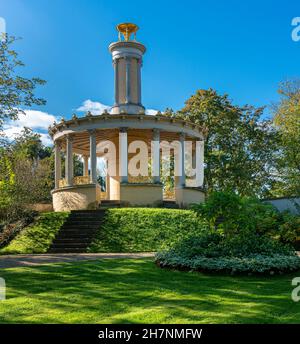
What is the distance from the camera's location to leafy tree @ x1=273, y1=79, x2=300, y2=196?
1126 inches

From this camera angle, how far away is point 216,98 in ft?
116

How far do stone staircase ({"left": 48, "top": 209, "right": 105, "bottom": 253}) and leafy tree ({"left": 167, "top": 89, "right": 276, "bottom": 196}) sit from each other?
15.3 metres

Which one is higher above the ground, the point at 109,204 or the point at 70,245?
the point at 109,204

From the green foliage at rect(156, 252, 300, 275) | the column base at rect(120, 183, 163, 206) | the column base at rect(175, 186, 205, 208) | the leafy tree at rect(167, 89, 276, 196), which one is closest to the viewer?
the green foliage at rect(156, 252, 300, 275)

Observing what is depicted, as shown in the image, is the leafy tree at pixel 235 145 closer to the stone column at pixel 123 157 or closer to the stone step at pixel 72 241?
the stone column at pixel 123 157

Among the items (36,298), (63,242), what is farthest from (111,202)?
(36,298)

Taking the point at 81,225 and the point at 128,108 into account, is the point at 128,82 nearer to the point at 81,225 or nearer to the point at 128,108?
the point at 128,108

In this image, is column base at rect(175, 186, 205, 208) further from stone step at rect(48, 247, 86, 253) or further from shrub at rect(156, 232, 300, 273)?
shrub at rect(156, 232, 300, 273)

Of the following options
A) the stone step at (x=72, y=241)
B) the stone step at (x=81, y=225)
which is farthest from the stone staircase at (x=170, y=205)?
the stone step at (x=72, y=241)

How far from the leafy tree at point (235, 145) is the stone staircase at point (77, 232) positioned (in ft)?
50.3

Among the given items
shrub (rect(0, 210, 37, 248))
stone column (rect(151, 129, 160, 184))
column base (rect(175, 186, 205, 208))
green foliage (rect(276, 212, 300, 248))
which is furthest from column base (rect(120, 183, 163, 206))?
green foliage (rect(276, 212, 300, 248))

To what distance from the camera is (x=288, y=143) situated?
28703 millimetres

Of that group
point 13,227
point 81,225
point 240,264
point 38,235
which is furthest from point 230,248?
point 13,227

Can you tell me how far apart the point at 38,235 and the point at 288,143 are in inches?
685
